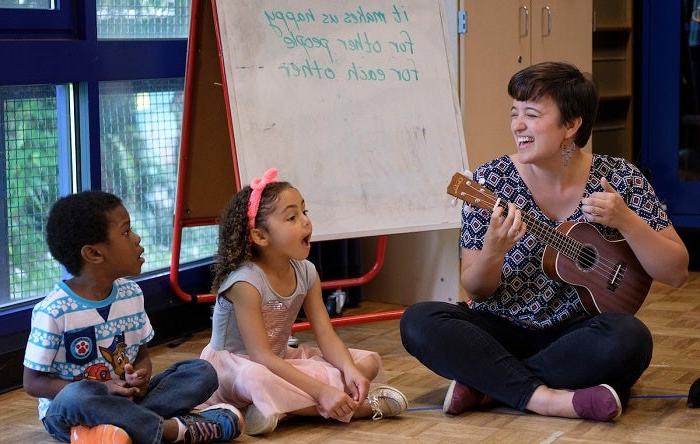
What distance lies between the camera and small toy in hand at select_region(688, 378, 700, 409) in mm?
2672

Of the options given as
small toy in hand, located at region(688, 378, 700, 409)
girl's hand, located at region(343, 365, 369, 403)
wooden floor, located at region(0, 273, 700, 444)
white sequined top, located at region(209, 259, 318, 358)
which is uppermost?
white sequined top, located at region(209, 259, 318, 358)

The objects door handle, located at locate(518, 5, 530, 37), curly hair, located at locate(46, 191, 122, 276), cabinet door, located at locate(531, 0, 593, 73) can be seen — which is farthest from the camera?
cabinet door, located at locate(531, 0, 593, 73)

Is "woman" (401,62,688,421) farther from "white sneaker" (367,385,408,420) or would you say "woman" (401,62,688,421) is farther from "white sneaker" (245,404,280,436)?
"white sneaker" (245,404,280,436)

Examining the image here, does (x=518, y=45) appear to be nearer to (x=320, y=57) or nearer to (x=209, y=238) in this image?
(x=320, y=57)

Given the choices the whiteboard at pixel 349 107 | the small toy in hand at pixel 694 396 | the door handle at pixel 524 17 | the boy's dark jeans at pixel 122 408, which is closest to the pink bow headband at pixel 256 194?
the boy's dark jeans at pixel 122 408

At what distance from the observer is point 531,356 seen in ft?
8.94

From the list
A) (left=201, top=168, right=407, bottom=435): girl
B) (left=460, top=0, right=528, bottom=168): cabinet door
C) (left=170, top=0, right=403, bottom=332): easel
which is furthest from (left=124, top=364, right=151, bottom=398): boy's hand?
(left=460, top=0, right=528, bottom=168): cabinet door

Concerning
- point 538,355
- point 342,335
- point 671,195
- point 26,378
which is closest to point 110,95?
point 342,335

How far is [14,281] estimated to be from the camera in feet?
10.4

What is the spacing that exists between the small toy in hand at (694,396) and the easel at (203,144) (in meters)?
1.10

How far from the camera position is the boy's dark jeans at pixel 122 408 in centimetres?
235

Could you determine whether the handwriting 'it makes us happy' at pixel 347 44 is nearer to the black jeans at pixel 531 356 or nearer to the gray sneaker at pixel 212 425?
the black jeans at pixel 531 356

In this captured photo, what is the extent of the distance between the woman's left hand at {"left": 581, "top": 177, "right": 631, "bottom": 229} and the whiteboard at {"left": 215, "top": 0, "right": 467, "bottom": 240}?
934mm

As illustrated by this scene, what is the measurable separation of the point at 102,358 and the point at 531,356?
3.19 ft
